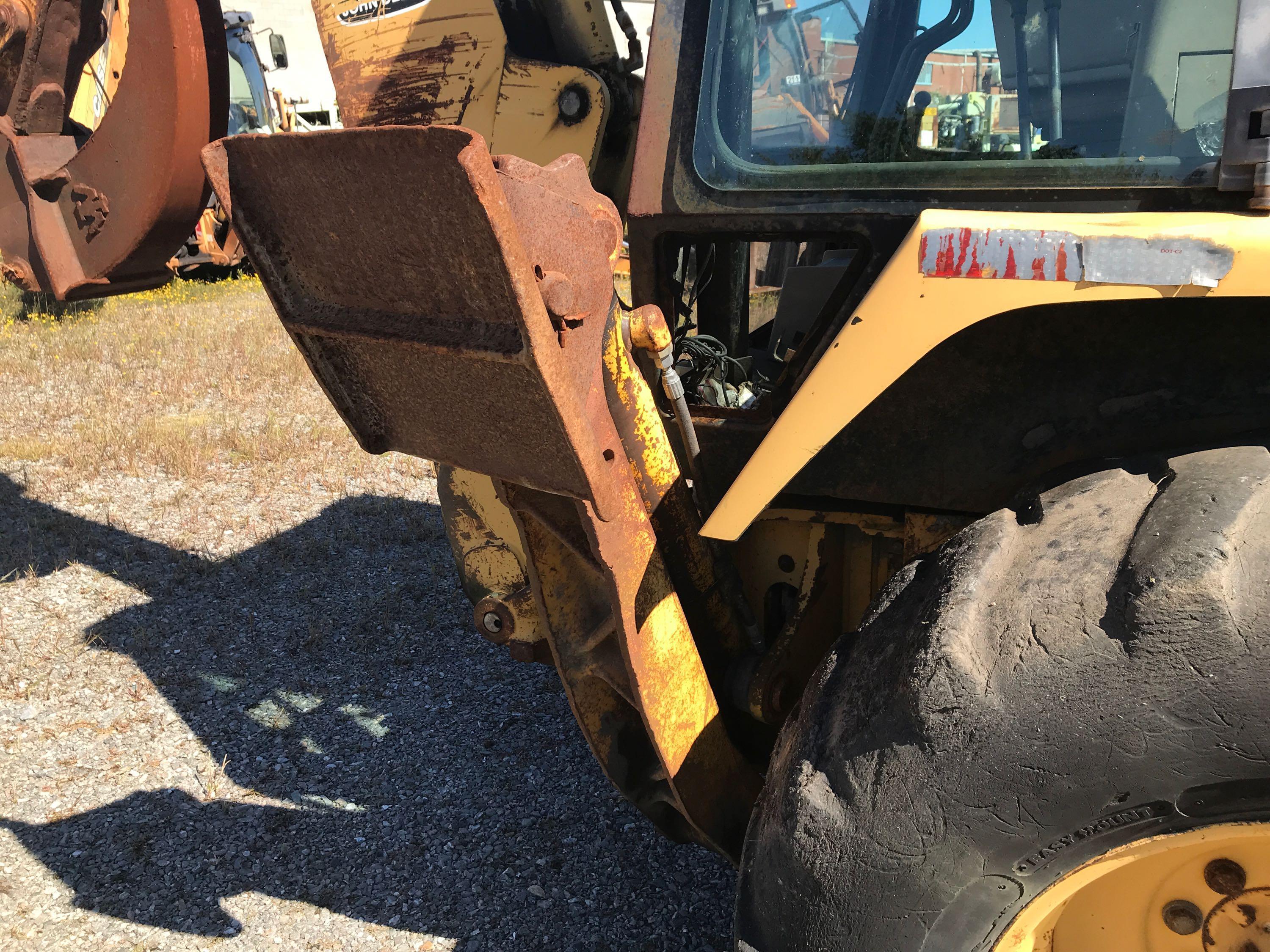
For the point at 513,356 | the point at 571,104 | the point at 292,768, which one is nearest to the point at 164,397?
the point at 292,768

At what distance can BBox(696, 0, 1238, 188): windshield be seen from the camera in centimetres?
131

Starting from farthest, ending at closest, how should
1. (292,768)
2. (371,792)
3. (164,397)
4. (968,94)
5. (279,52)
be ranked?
1. (279,52)
2. (164,397)
3. (292,768)
4. (371,792)
5. (968,94)

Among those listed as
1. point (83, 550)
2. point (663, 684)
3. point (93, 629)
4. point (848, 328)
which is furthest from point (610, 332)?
point (83, 550)

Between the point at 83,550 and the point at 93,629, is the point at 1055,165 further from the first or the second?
the point at 83,550

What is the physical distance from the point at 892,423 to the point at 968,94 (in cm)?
52

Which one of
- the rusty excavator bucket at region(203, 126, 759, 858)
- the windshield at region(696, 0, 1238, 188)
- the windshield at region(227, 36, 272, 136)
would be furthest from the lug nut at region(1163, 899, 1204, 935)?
the windshield at region(227, 36, 272, 136)

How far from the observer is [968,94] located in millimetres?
1521

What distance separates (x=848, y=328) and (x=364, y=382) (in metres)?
0.85

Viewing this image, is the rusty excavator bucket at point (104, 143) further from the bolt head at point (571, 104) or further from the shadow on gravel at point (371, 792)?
the shadow on gravel at point (371, 792)

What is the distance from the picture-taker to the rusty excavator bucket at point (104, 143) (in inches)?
84.0

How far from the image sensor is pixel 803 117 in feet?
5.06

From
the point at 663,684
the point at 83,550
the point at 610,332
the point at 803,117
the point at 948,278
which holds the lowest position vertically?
the point at 83,550

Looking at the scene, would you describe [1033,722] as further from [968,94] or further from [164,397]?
[164,397]

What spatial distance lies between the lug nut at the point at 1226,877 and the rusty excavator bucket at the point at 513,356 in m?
0.79
